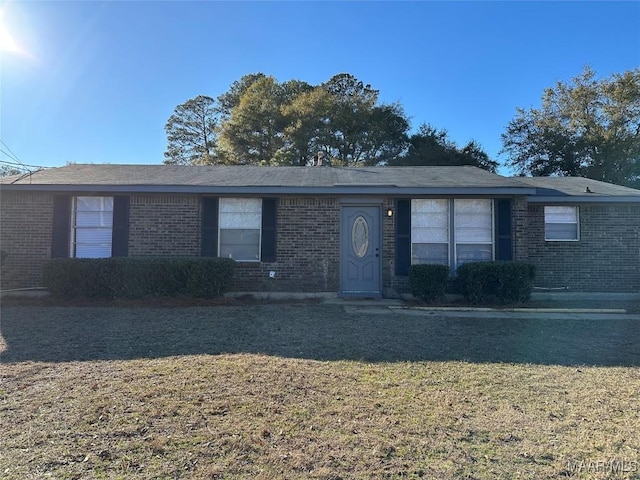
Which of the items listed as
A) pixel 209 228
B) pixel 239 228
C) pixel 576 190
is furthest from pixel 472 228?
pixel 209 228

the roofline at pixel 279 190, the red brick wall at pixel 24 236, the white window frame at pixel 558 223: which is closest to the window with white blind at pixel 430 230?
the roofline at pixel 279 190

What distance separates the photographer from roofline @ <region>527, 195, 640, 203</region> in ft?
33.5

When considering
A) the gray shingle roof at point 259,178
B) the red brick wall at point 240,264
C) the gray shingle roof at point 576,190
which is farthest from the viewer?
the gray shingle roof at point 576,190

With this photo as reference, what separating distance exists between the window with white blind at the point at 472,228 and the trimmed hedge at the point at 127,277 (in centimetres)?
554

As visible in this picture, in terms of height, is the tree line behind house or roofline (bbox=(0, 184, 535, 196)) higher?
the tree line behind house

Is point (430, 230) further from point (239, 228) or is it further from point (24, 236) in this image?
point (24, 236)

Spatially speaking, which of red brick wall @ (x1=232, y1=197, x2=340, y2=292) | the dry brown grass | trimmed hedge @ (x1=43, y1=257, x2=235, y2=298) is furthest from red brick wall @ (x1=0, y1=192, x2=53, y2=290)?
red brick wall @ (x1=232, y1=197, x2=340, y2=292)

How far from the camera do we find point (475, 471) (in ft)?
9.00

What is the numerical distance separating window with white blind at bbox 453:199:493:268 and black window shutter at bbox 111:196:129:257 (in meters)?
7.51

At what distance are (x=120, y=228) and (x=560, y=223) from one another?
10.6m

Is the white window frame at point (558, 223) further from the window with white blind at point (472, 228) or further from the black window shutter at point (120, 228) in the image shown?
the black window shutter at point (120, 228)

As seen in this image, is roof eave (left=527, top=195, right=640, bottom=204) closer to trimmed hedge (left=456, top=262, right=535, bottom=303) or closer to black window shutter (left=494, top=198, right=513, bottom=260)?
black window shutter (left=494, top=198, right=513, bottom=260)

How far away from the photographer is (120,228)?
9664 millimetres

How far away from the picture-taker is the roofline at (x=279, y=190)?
936 centimetres
